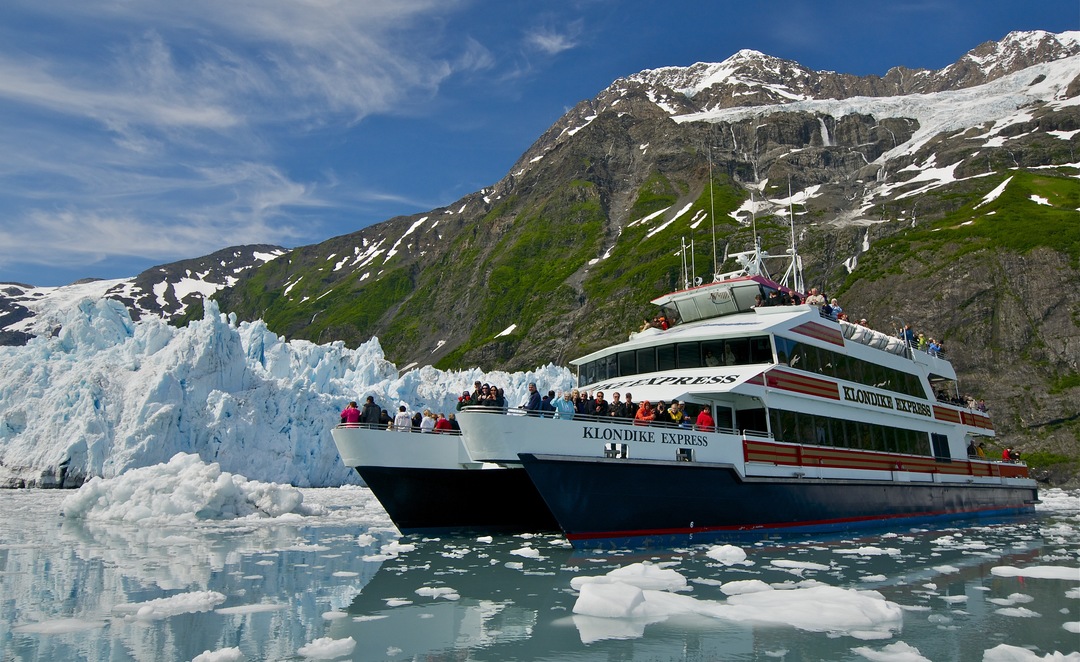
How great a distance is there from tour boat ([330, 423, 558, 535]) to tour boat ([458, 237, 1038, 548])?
2.71 meters

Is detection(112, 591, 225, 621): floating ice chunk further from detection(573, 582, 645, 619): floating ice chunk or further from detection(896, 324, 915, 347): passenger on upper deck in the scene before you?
detection(896, 324, 915, 347): passenger on upper deck

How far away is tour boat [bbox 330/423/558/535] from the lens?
16969mm

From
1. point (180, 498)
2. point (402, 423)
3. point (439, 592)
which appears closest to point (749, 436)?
point (402, 423)

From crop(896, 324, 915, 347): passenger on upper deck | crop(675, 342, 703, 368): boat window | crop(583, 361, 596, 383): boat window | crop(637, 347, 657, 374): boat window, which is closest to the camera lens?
crop(675, 342, 703, 368): boat window

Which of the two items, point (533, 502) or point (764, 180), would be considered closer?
point (533, 502)

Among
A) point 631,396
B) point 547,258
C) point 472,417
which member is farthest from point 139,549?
point 547,258

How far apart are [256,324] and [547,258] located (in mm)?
80925

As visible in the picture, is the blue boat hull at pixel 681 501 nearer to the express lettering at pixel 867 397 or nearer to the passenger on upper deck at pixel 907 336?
the express lettering at pixel 867 397

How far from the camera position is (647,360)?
18625 mm

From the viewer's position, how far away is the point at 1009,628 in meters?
8.33

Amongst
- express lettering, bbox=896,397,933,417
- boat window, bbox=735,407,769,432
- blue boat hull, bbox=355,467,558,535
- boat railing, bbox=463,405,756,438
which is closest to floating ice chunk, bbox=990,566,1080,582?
boat window, bbox=735,407,769,432

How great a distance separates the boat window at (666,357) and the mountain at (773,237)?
3011 centimetres

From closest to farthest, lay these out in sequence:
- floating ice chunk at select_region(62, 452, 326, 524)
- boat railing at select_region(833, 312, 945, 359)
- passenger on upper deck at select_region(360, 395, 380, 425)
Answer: passenger on upper deck at select_region(360, 395, 380, 425), boat railing at select_region(833, 312, 945, 359), floating ice chunk at select_region(62, 452, 326, 524)

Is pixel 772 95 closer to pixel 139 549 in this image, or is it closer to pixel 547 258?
pixel 547 258
